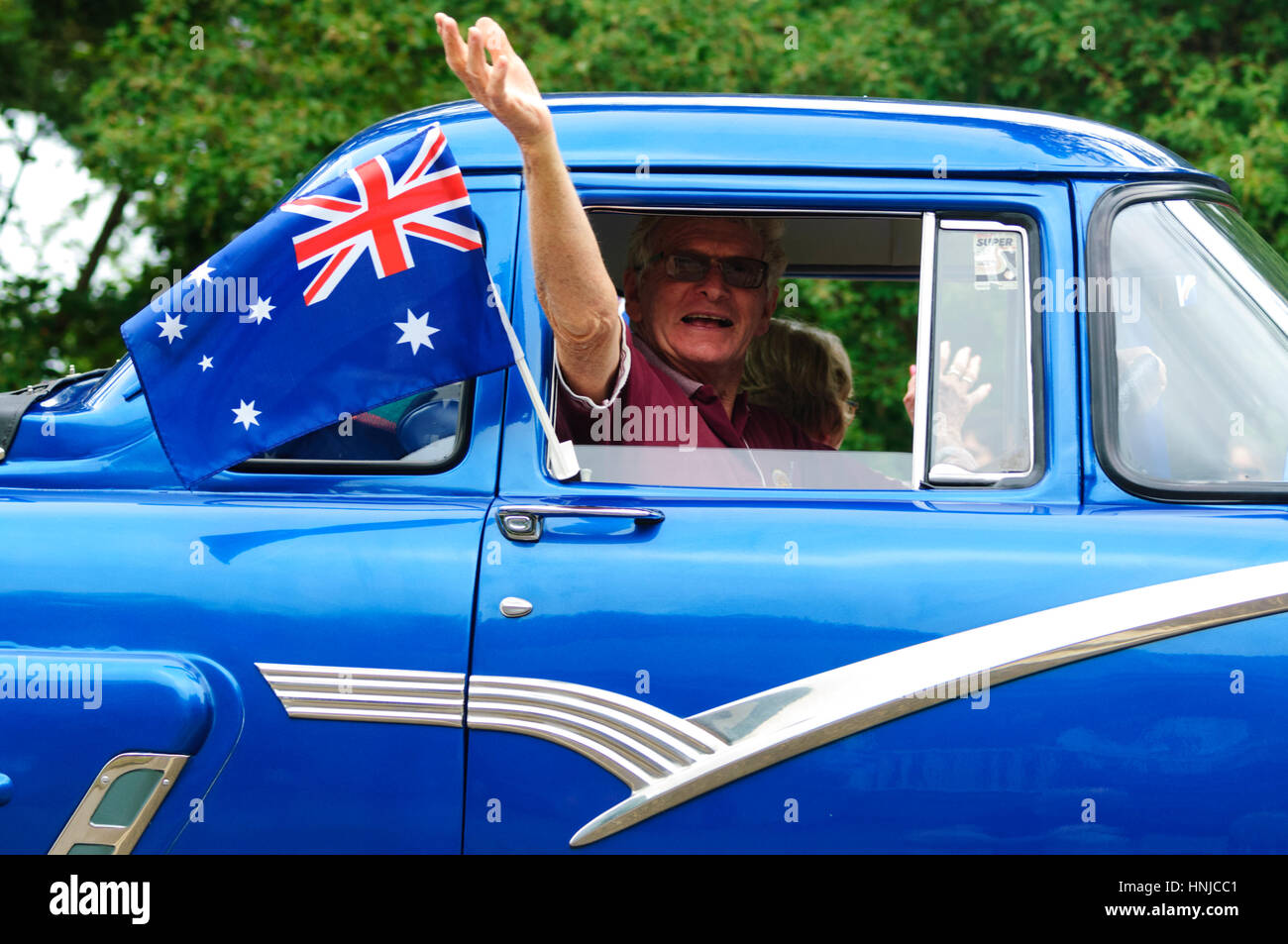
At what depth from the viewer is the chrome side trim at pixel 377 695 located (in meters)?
2.18

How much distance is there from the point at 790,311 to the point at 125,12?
8.11 metres

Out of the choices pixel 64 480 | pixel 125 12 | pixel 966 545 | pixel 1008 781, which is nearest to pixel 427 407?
pixel 64 480

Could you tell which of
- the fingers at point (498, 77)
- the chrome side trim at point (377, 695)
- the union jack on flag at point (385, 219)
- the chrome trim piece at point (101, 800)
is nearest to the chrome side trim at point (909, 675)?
the chrome side trim at point (377, 695)

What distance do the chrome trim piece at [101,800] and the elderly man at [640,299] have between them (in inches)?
37.6

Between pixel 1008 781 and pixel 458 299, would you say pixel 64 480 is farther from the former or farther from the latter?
pixel 1008 781

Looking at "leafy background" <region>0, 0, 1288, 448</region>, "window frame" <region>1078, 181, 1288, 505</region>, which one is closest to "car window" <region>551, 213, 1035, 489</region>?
"window frame" <region>1078, 181, 1288, 505</region>

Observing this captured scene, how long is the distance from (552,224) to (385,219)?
1.05 feet

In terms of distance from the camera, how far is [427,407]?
249cm

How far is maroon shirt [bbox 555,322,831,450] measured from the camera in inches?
99.9

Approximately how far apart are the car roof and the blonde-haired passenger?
5.02 feet

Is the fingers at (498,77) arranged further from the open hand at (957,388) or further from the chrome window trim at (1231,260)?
the chrome window trim at (1231,260)

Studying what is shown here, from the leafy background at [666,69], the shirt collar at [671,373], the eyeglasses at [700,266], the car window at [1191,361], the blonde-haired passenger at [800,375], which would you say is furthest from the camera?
the leafy background at [666,69]

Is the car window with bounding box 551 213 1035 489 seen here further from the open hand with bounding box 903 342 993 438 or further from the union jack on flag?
the union jack on flag

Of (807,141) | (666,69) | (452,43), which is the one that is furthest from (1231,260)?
(666,69)
